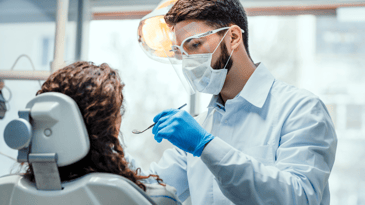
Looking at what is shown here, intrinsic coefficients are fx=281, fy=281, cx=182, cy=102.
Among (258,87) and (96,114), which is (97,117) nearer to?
(96,114)

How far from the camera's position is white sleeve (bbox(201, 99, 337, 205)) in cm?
A: 93

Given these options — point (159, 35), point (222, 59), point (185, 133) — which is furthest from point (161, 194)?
point (159, 35)

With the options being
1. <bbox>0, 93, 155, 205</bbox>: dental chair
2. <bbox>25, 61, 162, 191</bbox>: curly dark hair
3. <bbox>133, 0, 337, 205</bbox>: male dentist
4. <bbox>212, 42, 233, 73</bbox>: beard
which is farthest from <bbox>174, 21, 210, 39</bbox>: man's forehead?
<bbox>0, 93, 155, 205</bbox>: dental chair

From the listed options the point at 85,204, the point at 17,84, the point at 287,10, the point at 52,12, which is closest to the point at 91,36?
the point at 52,12

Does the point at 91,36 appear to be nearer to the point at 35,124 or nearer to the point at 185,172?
the point at 185,172

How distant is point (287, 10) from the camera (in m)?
2.77

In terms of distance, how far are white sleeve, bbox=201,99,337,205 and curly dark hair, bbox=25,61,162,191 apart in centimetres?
29

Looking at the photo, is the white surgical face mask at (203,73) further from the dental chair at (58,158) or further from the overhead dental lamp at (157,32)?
the dental chair at (58,158)

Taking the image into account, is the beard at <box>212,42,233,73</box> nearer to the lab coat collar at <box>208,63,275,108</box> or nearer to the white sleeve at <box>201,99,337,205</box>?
the lab coat collar at <box>208,63,275,108</box>

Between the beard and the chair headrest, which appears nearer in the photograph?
the chair headrest

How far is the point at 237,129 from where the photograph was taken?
1.32 metres

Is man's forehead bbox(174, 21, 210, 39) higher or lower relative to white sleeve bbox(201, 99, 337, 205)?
higher

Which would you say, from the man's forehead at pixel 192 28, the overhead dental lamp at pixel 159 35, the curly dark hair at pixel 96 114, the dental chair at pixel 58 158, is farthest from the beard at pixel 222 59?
the dental chair at pixel 58 158

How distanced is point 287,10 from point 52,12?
2363 mm
